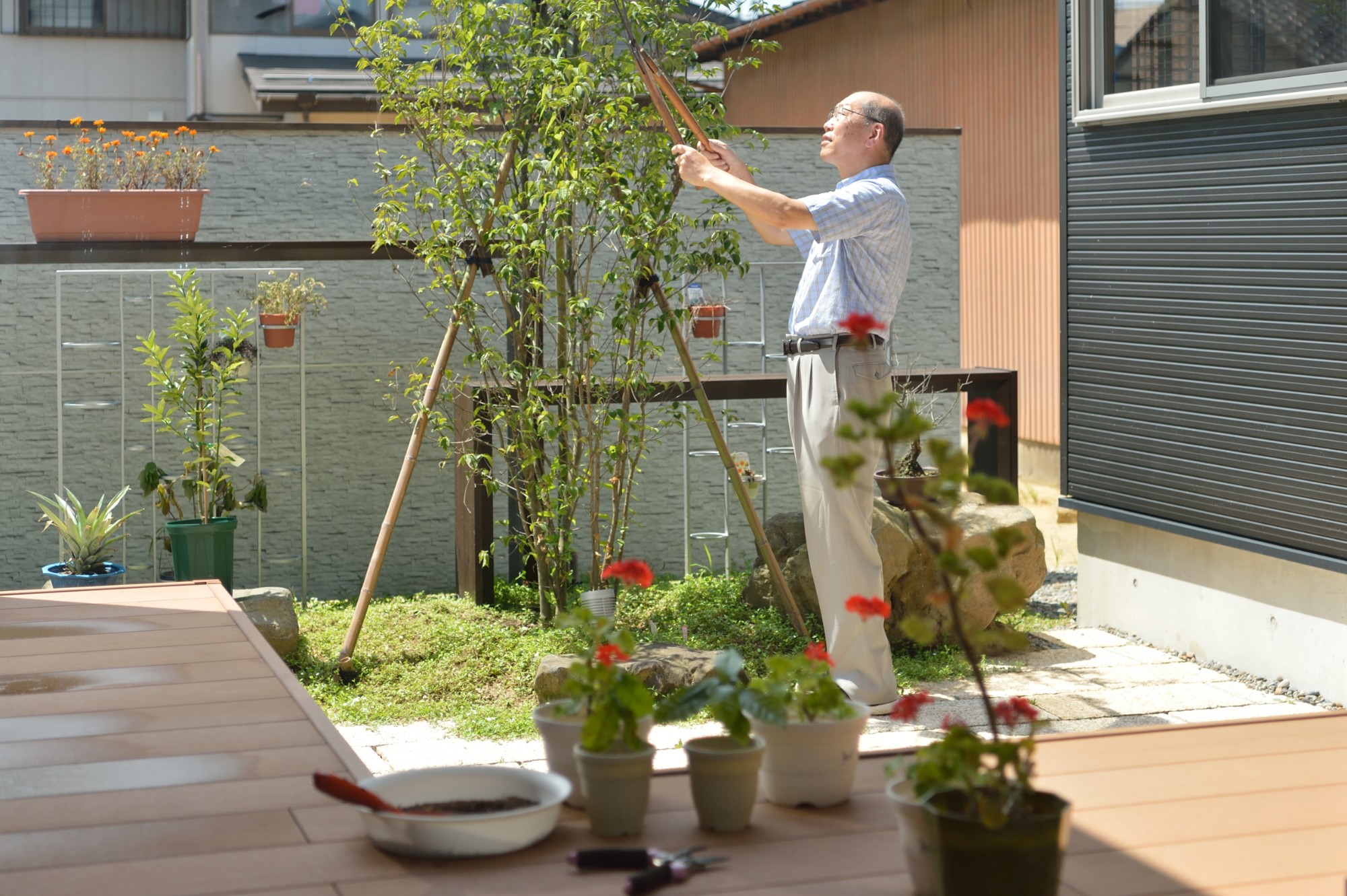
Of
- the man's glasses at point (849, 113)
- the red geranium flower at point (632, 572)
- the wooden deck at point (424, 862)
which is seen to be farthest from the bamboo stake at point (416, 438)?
the red geranium flower at point (632, 572)

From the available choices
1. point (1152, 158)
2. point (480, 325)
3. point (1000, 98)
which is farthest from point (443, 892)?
point (1000, 98)

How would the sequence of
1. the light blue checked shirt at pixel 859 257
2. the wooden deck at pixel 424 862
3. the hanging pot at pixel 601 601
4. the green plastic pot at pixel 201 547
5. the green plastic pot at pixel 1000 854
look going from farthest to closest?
the green plastic pot at pixel 201 547 < the hanging pot at pixel 601 601 < the light blue checked shirt at pixel 859 257 < the wooden deck at pixel 424 862 < the green plastic pot at pixel 1000 854

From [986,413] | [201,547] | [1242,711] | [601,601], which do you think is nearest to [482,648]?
[601,601]

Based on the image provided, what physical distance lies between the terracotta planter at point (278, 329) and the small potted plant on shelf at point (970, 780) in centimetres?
511

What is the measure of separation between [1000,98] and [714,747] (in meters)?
9.66

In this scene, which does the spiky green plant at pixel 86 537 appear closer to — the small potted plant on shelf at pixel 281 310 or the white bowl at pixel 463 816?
the small potted plant on shelf at pixel 281 310

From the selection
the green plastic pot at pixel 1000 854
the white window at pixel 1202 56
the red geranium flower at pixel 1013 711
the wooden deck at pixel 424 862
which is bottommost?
the wooden deck at pixel 424 862

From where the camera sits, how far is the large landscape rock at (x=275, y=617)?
498 cm

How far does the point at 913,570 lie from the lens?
5.20m

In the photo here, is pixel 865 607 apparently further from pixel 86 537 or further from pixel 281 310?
pixel 281 310

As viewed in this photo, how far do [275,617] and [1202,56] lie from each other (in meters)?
3.68

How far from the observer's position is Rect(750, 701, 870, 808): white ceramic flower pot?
1.78 meters

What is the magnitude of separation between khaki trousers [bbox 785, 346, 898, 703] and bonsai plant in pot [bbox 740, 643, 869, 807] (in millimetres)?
2146

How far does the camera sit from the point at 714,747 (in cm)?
172
